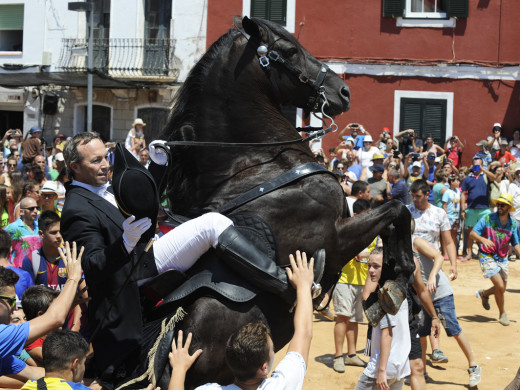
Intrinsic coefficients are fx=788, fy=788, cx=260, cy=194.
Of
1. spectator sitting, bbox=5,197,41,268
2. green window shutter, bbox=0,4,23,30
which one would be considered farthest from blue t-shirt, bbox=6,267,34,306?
green window shutter, bbox=0,4,23,30

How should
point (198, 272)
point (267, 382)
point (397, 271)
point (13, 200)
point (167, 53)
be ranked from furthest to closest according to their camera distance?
point (167, 53) → point (13, 200) → point (397, 271) → point (198, 272) → point (267, 382)

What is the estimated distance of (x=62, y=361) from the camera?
400cm

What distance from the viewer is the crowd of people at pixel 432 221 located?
27.2 feet

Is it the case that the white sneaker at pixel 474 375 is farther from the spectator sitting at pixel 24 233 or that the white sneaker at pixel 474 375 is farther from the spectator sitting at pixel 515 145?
the spectator sitting at pixel 515 145

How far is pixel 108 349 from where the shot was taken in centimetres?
445

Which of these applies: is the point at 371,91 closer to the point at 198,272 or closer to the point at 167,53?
the point at 167,53

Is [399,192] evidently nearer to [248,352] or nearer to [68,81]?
[248,352]

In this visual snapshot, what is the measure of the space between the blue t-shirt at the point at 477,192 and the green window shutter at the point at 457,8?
6464 mm

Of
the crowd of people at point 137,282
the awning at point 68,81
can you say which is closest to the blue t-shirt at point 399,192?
the crowd of people at point 137,282

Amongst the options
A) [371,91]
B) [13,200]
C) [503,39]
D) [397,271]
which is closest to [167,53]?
[371,91]

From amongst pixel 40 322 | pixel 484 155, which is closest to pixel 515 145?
pixel 484 155

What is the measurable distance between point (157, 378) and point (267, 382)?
846 millimetres

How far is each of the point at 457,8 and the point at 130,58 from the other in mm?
9686

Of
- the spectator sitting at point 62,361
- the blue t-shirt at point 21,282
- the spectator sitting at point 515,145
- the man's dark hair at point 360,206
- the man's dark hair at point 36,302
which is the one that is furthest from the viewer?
the spectator sitting at point 515,145
